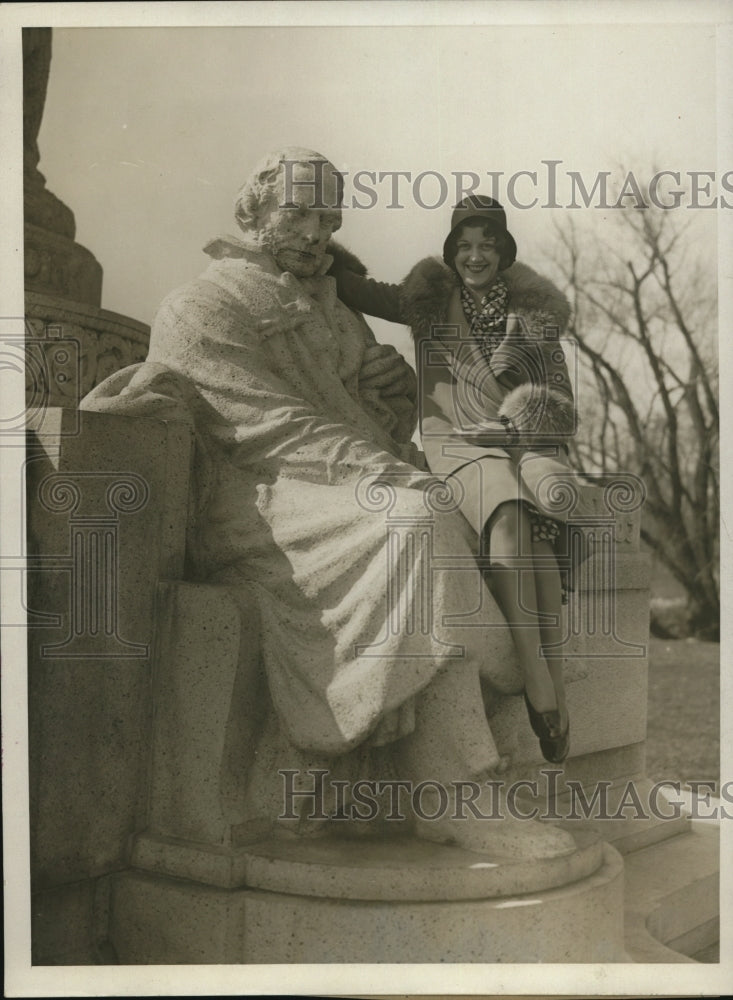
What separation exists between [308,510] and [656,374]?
193 inches

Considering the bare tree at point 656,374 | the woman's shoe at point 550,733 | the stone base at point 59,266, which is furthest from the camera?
the bare tree at point 656,374

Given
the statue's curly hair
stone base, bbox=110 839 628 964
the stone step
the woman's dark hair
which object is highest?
the statue's curly hair

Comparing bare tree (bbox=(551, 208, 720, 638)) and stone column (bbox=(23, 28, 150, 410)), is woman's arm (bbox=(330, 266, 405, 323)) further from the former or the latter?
bare tree (bbox=(551, 208, 720, 638))

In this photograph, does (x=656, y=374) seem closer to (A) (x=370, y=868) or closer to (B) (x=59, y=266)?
(B) (x=59, y=266)

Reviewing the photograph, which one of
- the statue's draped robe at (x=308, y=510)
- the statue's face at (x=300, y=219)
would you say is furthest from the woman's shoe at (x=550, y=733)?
the statue's face at (x=300, y=219)

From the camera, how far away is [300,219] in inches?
137

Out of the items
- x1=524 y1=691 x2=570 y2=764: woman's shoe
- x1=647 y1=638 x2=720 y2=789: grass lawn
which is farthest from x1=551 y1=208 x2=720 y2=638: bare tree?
x1=524 y1=691 x2=570 y2=764: woman's shoe

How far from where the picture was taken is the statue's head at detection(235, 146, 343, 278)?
3445 mm

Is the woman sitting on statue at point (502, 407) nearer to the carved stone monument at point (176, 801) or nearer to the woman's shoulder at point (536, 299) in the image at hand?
the woman's shoulder at point (536, 299)

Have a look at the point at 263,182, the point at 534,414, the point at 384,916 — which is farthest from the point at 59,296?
the point at 384,916

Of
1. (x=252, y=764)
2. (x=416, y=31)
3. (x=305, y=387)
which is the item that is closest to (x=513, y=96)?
(x=416, y=31)

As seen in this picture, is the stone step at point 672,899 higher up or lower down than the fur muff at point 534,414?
lower down

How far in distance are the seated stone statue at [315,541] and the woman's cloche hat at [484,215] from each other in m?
0.41

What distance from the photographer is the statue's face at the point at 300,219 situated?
3455 millimetres
